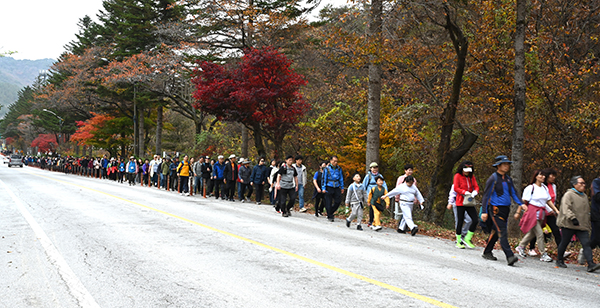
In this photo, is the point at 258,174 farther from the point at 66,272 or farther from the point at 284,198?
the point at 66,272

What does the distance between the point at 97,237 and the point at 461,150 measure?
13268 mm

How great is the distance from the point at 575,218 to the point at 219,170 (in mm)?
14649

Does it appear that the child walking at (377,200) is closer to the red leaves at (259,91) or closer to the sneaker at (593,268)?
the sneaker at (593,268)

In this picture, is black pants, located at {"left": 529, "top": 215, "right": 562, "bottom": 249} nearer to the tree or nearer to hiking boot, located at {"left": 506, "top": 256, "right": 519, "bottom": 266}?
hiking boot, located at {"left": 506, "top": 256, "right": 519, "bottom": 266}

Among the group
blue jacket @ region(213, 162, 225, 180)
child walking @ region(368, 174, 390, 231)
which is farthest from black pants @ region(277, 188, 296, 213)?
blue jacket @ region(213, 162, 225, 180)

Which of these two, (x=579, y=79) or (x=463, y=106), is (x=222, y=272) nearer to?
(x=579, y=79)

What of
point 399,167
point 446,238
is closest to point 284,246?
point 446,238

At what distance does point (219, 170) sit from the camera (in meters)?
19.8

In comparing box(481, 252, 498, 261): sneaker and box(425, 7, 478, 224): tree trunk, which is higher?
box(425, 7, 478, 224): tree trunk

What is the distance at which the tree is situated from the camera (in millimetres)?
18953

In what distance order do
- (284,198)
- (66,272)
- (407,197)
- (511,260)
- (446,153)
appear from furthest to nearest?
(446,153)
(284,198)
(407,197)
(511,260)
(66,272)

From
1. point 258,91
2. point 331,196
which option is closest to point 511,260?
point 331,196

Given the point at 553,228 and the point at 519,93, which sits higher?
the point at 519,93

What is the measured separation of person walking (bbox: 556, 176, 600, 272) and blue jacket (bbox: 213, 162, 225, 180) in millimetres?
14128
